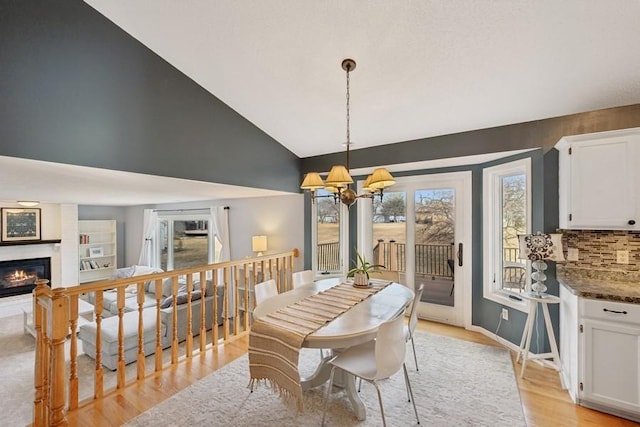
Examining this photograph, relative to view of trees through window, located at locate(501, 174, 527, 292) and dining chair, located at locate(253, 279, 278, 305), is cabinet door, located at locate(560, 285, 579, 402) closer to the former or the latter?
view of trees through window, located at locate(501, 174, 527, 292)

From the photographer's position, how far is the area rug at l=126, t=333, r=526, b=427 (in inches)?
80.7

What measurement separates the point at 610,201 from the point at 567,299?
0.88 meters

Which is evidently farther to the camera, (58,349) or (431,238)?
(431,238)

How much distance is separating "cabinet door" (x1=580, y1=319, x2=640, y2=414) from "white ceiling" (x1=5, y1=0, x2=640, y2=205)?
1880 mm

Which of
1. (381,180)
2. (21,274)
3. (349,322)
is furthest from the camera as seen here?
(21,274)

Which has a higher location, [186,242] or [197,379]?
[186,242]

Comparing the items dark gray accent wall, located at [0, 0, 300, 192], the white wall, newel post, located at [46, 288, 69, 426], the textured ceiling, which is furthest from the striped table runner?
the white wall

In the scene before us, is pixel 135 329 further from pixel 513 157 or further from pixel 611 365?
pixel 513 157

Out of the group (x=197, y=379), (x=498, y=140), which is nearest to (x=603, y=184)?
(x=498, y=140)

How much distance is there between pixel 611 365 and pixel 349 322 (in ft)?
6.38

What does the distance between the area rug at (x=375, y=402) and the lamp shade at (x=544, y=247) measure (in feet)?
3.67

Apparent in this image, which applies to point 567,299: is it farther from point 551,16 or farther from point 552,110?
point 551,16

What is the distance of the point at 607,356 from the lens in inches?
82.2

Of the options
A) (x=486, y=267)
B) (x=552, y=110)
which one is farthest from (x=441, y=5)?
(x=486, y=267)
